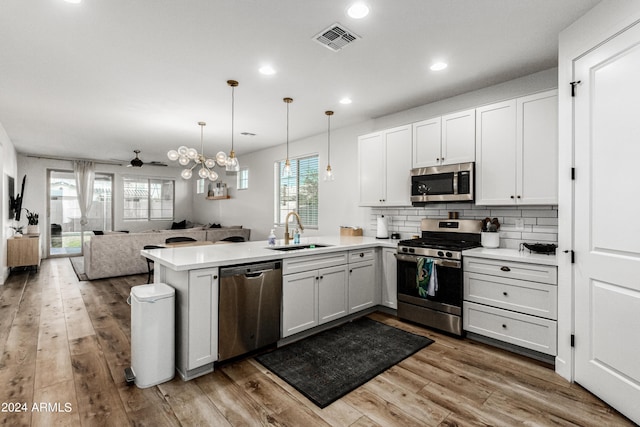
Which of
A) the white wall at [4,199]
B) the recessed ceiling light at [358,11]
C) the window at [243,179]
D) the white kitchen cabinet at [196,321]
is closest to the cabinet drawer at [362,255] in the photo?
the white kitchen cabinet at [196,321]

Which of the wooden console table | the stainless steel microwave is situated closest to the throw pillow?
the wooden console table

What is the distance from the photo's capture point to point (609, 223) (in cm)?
203

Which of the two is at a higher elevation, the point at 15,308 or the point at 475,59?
the point at 475,59

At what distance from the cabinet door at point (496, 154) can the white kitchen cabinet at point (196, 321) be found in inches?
107

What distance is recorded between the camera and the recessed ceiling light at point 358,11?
2124mm

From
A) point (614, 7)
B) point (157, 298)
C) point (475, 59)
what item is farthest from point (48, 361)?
point (614, 7)

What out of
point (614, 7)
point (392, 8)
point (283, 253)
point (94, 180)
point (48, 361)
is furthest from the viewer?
point (94, 180)

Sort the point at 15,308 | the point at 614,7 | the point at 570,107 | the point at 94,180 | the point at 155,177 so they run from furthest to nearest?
the point at 155,177
the point at 94,180
the point at 15,308
the point at 570,107
the point at 614,7

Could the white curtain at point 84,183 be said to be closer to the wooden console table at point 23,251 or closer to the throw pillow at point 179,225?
the throw pillow at point 179,225

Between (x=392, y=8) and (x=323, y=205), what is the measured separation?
3554 mm

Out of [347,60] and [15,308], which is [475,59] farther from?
[15,308]

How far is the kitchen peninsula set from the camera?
2.35 m

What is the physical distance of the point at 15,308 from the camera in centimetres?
396

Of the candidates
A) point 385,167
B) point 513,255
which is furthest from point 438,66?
point 513,255
